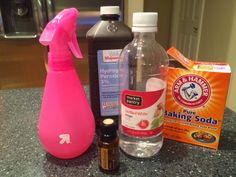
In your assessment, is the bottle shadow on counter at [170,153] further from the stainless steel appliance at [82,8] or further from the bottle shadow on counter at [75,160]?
the stainless steel appliance at [82,8]

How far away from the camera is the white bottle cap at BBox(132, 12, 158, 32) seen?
0.41 meters

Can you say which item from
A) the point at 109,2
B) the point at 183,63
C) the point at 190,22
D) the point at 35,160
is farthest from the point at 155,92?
the point at 190,22

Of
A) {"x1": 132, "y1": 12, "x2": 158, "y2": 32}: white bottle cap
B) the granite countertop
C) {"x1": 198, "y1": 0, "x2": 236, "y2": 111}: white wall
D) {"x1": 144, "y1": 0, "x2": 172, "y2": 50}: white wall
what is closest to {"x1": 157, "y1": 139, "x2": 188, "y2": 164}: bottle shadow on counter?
the granite countertop

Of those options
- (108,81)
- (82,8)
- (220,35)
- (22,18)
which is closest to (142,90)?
(108,81)

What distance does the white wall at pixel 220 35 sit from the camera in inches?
65.9

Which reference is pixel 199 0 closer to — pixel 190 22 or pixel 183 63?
pixel 190 22

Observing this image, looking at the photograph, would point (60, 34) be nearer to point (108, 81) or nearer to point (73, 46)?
point (73, 46)

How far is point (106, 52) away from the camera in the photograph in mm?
503

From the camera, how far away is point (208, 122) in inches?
19.2

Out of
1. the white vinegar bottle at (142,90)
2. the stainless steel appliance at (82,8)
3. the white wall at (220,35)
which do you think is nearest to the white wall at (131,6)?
the stainless steel appliance at (82,8)

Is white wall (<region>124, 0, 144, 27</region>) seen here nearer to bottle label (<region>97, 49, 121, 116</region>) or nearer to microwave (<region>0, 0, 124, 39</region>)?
microwave (<region>0, 0, 124, 39</region>)

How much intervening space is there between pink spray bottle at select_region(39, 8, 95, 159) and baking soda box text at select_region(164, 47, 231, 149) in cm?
20

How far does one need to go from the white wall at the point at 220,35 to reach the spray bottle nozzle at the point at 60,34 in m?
1.54

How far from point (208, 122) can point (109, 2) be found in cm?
134
